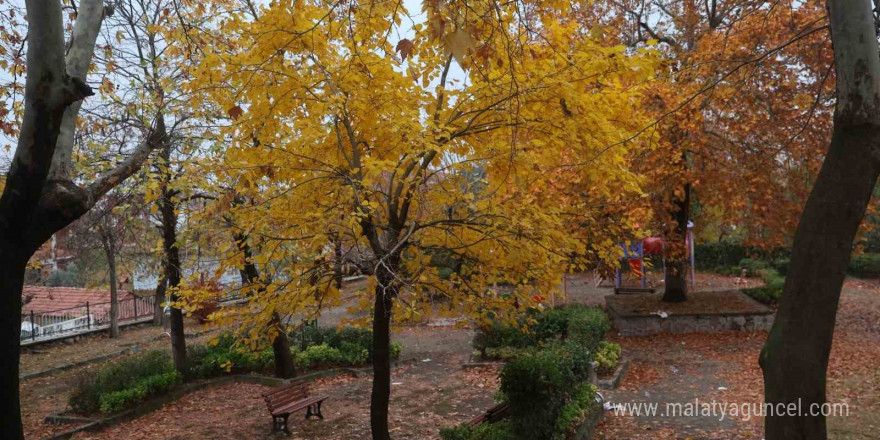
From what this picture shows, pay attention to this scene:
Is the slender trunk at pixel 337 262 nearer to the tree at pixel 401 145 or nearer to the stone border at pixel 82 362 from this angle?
the tree at pixel 401 145

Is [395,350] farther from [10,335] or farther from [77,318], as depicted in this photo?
[77,318]

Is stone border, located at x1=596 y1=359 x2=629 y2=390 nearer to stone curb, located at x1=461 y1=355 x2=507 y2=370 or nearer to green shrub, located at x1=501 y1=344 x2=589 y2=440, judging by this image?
stone curb, located at x1=461 y1=355 x2=507 y2=370

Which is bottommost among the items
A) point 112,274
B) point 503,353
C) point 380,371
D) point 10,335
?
point 503,353

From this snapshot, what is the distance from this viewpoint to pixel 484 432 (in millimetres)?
7371

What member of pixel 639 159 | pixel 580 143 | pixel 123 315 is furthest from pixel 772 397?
pixel 123 315

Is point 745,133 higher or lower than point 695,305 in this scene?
higher

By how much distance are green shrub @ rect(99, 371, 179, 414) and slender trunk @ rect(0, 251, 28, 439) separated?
7.65m

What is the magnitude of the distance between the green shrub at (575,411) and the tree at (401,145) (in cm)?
160

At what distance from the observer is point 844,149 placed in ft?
13.5

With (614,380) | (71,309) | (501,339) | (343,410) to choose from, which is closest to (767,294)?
(501,339)

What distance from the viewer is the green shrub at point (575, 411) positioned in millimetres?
7495

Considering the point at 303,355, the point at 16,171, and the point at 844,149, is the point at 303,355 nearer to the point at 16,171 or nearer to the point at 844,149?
the point at 16,171

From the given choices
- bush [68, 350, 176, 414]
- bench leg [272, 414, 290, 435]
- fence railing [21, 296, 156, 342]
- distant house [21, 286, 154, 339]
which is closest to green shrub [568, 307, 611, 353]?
bench leg [272, 414, 290, 435]

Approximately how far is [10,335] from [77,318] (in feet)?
66.1
